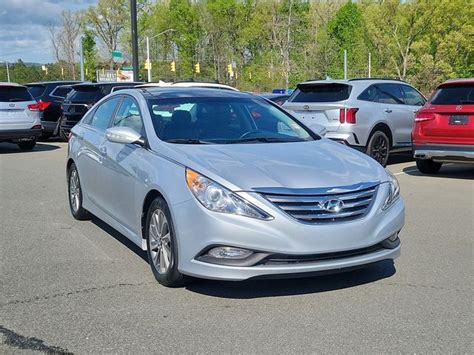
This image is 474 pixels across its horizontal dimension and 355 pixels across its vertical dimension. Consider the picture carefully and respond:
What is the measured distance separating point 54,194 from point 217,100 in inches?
173

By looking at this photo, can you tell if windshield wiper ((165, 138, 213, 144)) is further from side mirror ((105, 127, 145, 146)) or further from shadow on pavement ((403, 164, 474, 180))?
shadow on pavement ((403, 164, 474, 180))

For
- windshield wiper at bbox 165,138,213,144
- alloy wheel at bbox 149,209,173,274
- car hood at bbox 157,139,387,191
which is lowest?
alloy wheel at bbox 149,209,173,274

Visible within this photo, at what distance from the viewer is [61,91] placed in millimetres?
18906

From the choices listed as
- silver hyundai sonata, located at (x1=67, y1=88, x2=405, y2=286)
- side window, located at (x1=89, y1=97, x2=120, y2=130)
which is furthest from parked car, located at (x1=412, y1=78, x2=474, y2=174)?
side window, located at (x1=89, y1=97, x2=120, y2=130)

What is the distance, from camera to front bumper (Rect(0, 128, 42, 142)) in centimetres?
1462

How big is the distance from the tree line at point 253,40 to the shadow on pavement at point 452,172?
41915 mm

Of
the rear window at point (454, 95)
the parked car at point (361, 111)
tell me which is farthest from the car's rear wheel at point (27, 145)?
the rear window at point (454, 95)

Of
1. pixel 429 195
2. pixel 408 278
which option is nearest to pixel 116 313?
pixel 408 278

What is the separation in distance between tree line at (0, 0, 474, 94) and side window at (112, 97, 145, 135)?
49.4m

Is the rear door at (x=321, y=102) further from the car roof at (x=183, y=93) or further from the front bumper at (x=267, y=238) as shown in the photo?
the front bumper at (x=267, y=238)

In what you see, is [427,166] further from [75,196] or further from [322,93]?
[75,196]

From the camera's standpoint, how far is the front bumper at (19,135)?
14625 mm

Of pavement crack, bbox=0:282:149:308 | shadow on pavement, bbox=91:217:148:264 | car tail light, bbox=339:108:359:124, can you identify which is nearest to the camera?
pavement crack, bbox=0:282:149:308

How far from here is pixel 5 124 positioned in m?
14.6
